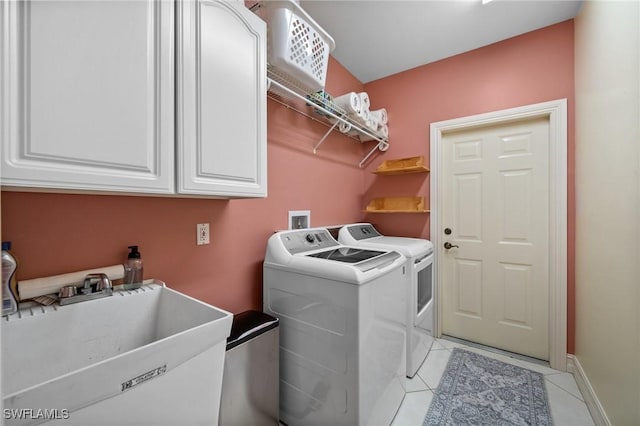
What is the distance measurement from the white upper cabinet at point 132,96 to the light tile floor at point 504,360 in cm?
162

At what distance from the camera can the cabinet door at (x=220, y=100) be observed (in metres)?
1.08

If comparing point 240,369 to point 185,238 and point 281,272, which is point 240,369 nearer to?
point 281,272

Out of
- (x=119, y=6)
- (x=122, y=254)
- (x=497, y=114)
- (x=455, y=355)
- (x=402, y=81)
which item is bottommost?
(x=455, y=355)

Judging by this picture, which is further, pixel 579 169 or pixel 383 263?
pixel 579 169

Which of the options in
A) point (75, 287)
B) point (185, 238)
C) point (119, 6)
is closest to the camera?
point (119, 6)

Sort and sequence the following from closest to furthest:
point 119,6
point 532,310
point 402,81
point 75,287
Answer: point 119,6, point 75,287, point 532,310, point 402,81

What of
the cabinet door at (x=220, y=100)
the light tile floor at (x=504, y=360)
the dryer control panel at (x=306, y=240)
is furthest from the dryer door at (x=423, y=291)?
the cabinet door at (x=220, y=100)

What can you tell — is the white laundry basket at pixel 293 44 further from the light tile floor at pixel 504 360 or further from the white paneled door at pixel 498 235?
the light tile floor at pixel 504 360

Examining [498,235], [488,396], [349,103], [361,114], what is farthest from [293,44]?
[488,396]

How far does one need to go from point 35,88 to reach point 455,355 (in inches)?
114

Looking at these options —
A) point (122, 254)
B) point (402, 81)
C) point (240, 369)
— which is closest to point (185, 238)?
point (122, 254)

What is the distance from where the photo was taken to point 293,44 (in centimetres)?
156

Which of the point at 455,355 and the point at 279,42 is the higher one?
the point at 279,42

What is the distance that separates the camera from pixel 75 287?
1052 millimetres
